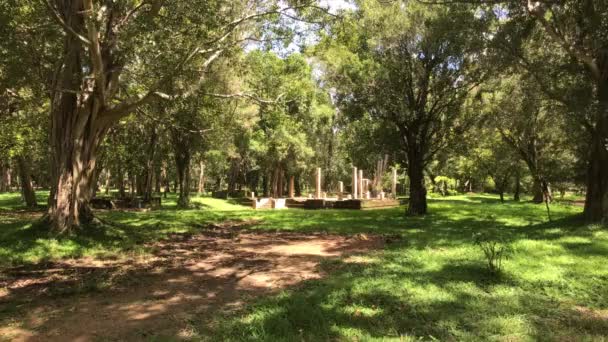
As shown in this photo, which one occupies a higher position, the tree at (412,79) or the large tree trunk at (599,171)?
the tree at (412,79)

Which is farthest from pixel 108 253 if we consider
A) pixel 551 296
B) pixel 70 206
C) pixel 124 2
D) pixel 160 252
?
pixel 551 296

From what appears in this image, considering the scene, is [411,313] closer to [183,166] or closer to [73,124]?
[73,124]

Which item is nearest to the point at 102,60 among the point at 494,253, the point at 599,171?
the point at 494,253

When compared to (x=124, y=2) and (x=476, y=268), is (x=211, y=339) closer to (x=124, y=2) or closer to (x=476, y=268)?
(x=476, y=268)

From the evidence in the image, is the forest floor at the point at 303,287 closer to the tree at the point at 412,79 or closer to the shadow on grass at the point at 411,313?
the shadow on grass at the point at 411,313

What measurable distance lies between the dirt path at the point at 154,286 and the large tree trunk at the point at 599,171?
6211mm

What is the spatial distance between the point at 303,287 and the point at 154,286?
2.50m

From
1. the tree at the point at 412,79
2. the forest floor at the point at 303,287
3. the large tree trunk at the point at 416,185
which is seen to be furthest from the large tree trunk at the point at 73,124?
the large tree trunk at the point at 416,185

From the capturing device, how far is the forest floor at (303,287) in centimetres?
543

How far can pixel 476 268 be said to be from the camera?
26.7ft

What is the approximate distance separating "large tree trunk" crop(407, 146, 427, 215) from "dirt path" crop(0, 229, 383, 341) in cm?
830

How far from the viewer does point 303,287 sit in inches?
284

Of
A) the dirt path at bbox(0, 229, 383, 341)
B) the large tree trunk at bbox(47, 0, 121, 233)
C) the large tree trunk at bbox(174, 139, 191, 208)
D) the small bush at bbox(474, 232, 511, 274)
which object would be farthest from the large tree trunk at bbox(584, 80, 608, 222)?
the large tree trunk at bbox(174, 139, 191, 208)

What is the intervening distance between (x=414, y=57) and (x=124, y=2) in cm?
1193
